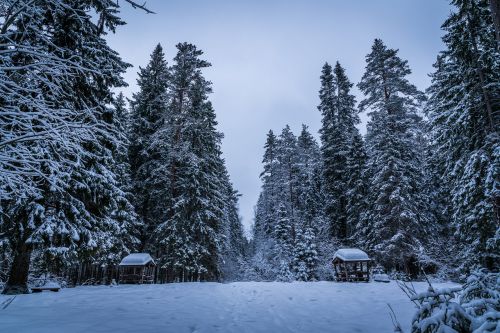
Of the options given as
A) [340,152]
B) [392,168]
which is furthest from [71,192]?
[340,152]

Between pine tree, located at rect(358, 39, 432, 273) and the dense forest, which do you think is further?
pine tree, located at rect(358, 39, 432, 273)

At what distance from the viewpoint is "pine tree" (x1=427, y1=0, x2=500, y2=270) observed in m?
12.3

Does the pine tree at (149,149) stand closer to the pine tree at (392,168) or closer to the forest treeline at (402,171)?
the forest treeline at (402,171)

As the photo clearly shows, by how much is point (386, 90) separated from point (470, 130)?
1172cm

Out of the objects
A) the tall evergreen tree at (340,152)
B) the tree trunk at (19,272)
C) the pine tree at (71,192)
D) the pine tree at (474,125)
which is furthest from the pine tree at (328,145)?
the tree trunk at (19,272)

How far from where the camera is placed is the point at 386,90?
2436 cm

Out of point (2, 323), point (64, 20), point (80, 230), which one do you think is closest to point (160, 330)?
point (2, 323)

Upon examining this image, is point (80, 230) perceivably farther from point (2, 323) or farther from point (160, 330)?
point (160, 330)

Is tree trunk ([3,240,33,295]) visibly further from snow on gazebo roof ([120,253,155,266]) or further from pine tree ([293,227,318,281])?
pine tree ([293,227,318,281])

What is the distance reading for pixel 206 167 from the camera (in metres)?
23.6

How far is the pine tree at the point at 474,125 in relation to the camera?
12.3m

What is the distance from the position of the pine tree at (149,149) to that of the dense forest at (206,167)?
135 millimetres

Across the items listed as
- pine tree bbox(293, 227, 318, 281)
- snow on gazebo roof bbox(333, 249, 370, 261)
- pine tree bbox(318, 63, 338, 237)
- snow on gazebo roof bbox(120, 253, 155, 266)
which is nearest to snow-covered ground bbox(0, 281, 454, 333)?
snow on gazebo roof bbox(333, 249, 370, 261)

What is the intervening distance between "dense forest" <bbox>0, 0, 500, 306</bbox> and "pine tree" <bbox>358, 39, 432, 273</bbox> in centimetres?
13
